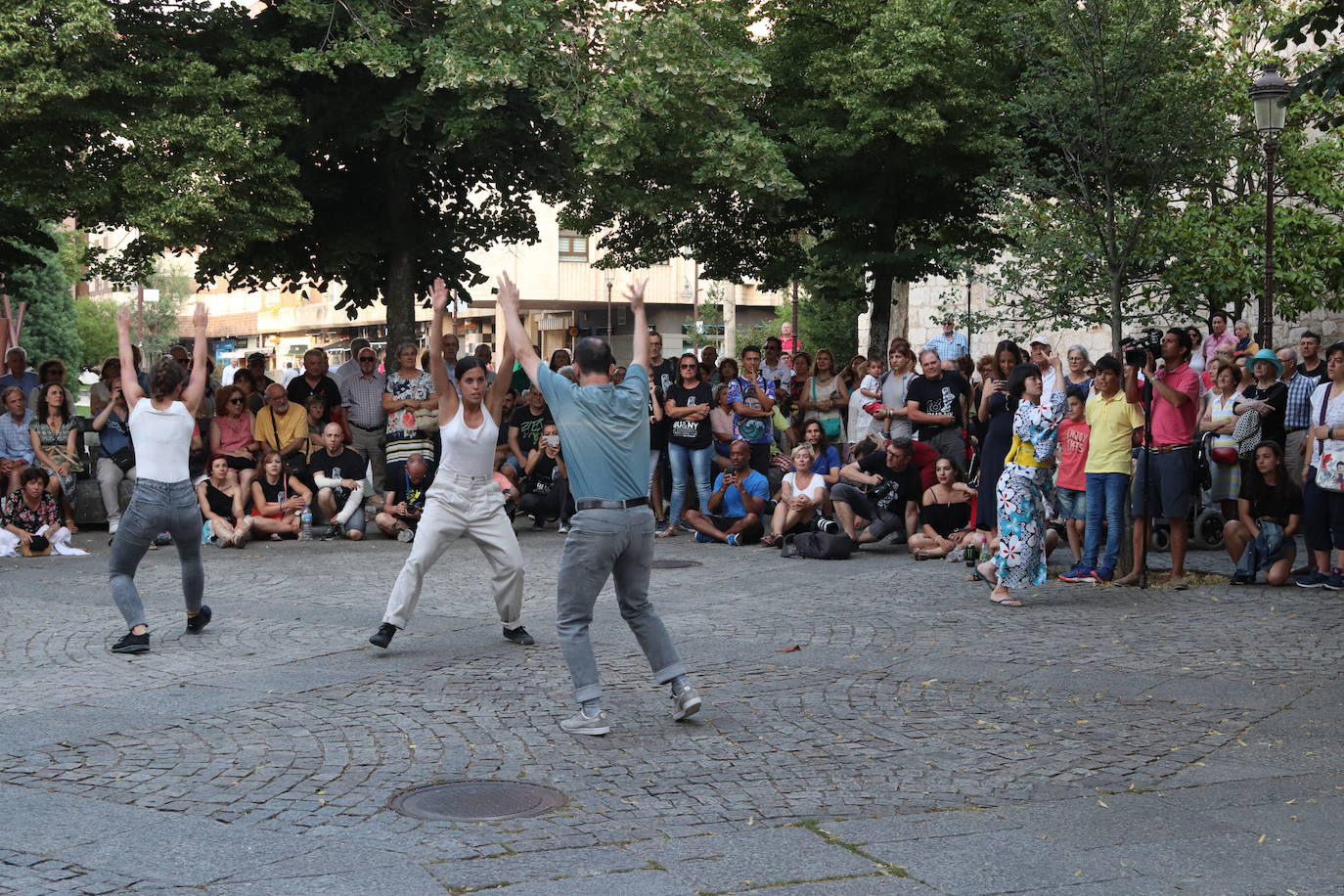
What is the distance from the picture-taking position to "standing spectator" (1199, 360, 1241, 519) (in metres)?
12.8

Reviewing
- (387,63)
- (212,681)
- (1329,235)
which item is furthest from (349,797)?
(1329,235)

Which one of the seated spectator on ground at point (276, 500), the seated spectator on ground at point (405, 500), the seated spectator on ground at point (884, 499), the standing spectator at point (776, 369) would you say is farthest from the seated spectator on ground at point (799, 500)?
the seated spectator on ground at point (276, 500)

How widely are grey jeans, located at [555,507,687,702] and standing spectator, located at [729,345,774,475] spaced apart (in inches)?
365

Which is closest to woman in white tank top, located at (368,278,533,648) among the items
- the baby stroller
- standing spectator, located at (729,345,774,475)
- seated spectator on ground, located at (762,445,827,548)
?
seated spectator on ground, located at (762,445,827,548)

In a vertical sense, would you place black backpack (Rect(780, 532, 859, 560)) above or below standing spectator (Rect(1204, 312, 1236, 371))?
below

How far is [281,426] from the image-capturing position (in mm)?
16562

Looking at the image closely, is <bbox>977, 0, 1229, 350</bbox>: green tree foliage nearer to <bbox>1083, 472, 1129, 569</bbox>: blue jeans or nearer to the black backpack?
<bbox>1083, 472, 1129, 569</bbox>: blue jeans

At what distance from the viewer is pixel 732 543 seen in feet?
50.4

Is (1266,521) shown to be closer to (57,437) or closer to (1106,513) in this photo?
(1106,513)

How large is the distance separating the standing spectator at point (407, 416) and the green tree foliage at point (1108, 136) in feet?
22.2

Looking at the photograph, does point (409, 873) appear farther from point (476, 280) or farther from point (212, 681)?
point (476, 280)

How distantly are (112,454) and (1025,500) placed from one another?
418 inches

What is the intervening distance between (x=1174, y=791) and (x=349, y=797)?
10.8ft

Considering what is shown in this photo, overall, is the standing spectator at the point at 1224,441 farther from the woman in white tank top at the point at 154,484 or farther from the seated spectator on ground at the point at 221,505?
the seated spectator on ground at the point at 221,505
